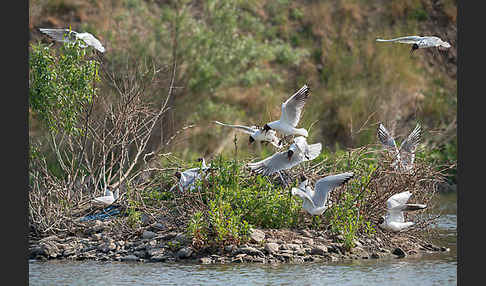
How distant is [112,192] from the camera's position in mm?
12188

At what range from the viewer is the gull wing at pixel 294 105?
1047 cm

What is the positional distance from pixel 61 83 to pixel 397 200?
16.1ft

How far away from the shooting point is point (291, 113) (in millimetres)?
10594

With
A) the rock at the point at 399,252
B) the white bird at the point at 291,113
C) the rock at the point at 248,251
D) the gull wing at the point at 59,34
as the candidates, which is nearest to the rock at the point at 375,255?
the rock at the point at 399,252

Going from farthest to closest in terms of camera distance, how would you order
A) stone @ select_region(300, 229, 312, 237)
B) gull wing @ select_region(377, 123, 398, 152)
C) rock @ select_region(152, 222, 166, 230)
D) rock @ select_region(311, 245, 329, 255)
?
1. gull wing @ select_region(377, 123, 398, 152)
2. rock @ select_region(152, 222, 166, 230)
3. stone @ select_region(300, 229, 312, 237)
4. rock @ select_region(311, 245, 329, 255)

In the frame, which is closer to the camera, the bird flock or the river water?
the river water

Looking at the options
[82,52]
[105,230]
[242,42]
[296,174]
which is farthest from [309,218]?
[242,42]

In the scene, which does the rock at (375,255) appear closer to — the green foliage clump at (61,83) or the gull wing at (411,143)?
the gull wing at (411,143)

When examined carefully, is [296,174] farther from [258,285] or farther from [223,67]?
[223,67]

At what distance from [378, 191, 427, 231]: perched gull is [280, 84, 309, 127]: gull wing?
66.0 inches

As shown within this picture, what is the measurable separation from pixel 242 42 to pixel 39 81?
10.7 metres

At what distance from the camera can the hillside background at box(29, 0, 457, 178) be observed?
21.1 metres

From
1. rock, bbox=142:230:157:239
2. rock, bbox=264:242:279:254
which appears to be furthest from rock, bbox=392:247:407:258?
rock, bbox=142:230:157:239

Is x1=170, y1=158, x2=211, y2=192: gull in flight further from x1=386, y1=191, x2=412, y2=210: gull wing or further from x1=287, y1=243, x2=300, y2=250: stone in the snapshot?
x1=386, y1=191, x2=412, y2=210: gull wing
